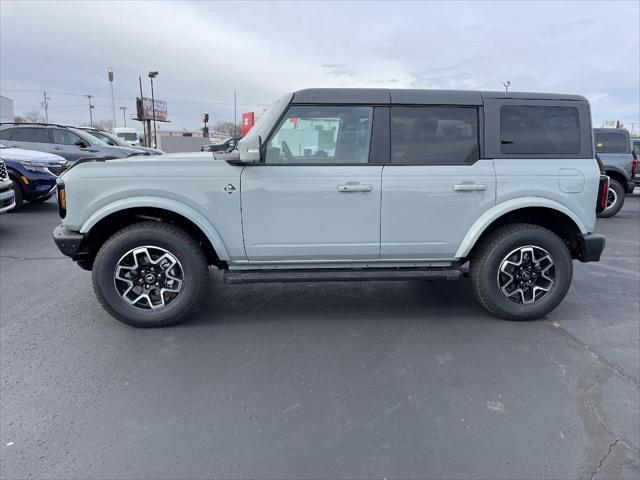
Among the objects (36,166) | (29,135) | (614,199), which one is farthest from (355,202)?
(29,135)

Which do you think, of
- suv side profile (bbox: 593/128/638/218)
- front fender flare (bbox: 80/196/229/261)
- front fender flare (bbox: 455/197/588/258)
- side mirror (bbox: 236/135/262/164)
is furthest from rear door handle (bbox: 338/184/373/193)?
suv side profile (bbox: 593/128/638/218)

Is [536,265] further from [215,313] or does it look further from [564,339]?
[215,313]

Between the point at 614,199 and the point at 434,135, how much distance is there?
9040mm

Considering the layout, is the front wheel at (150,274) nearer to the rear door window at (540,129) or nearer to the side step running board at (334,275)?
the side step running board at (334,275)

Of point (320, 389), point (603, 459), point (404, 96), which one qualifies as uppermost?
point (404, 96)

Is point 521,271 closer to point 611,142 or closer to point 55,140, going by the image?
point 611,142

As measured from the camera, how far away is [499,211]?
3844 mm

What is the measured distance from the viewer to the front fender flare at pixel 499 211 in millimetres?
3842

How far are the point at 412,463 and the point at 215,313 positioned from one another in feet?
8.04

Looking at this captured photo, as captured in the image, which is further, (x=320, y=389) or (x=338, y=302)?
(x=338, y=302)

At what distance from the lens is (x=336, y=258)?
154 inches

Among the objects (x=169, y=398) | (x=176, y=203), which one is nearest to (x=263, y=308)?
(x=176, y=203)

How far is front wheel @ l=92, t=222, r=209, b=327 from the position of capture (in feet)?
12.1

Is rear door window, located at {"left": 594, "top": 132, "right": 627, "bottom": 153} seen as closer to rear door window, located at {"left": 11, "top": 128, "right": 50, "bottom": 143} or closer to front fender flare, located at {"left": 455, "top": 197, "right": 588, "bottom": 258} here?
front fender flare, located at {"left": 455, "top": 197, "right": 588, "bottom": 258}
